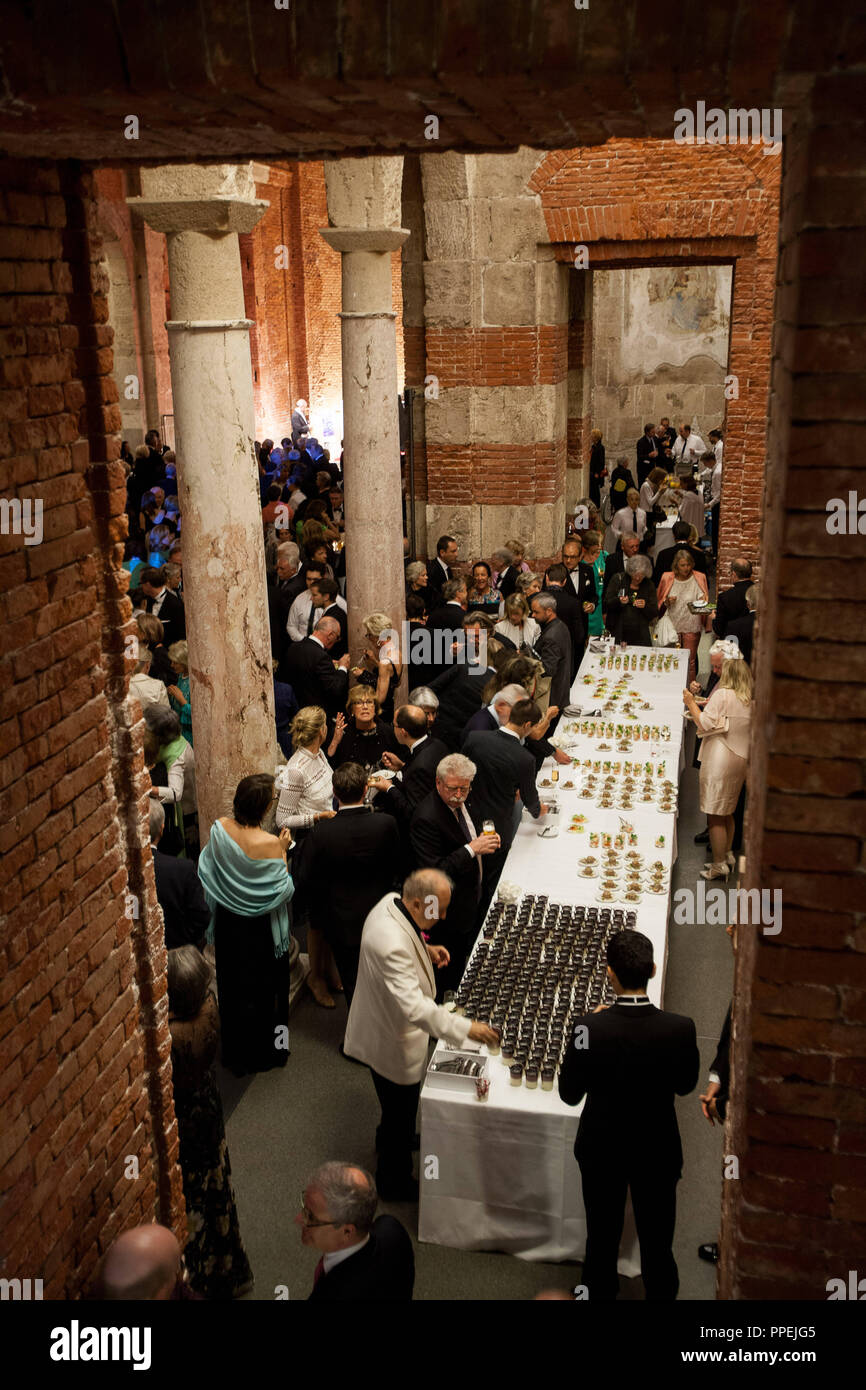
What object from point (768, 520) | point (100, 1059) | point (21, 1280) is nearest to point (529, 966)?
point (100, 1059)

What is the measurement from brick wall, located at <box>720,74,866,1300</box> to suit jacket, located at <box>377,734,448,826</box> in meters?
3.90

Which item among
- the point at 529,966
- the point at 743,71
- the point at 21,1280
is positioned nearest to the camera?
the point at 743,71

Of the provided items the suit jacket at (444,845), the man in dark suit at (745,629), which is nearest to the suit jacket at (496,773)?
the suit jacket at (444,845)

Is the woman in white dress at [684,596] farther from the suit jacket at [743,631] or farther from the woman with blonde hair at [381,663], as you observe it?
the woman with blonde hair at [381,663]

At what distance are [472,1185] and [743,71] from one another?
4.24 meters

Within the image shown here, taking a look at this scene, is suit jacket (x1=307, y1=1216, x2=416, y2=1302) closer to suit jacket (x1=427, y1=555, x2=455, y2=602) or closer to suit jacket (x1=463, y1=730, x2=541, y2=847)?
suit jacket (x1=463, y1=730, x2=541, y2=847)

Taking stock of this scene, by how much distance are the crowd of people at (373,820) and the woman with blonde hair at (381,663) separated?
24mm

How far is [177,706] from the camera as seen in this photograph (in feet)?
25.4

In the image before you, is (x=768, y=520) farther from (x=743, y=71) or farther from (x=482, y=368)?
(x=482, y=368)

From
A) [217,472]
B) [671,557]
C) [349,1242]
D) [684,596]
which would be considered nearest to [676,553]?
[684,596]

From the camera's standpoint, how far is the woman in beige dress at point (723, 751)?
7.63 meters

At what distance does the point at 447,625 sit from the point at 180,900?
4.44 m

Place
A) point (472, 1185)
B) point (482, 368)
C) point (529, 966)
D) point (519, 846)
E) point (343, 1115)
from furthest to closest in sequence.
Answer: point (482, 368)
point (519, 846)
point (343, 1115)
point (529, 966)
point (472, 1185)

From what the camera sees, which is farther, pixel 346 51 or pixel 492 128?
pixel 492 128
